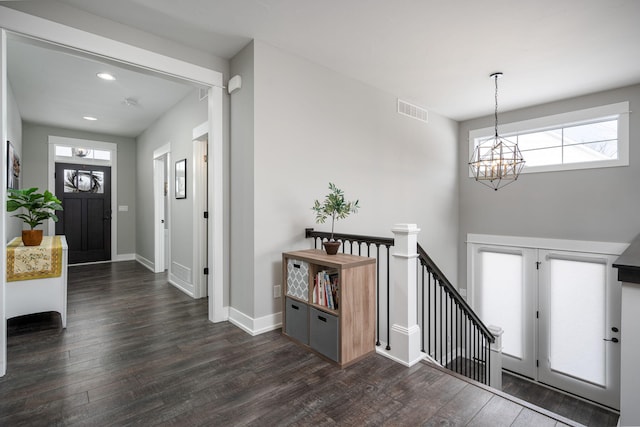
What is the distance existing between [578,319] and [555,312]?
28 cm

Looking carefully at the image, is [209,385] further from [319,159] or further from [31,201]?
[31,201]

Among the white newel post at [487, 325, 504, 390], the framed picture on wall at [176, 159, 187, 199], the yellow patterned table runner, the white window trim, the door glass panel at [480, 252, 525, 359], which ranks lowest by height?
the white newel post at [487, 325, 504, 390]

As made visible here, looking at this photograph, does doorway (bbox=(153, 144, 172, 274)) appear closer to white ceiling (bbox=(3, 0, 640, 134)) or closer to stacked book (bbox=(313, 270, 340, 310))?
white ceiling (bbox=(3, 0, 640, 134))

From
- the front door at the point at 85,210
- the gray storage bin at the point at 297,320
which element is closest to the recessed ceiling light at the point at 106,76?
the gray storage bin at the point at 297,320

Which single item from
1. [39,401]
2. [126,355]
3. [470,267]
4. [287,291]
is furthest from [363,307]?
[470,267]

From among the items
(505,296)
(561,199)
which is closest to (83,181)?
(505,296)

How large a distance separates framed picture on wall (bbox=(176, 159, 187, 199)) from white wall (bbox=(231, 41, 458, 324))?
1.54 m

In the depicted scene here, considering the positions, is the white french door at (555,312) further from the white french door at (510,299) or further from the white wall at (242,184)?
the white wall at (242,184)

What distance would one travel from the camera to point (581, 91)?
429 centimetres

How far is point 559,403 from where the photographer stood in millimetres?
4387

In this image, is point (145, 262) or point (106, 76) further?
point (145, 262)

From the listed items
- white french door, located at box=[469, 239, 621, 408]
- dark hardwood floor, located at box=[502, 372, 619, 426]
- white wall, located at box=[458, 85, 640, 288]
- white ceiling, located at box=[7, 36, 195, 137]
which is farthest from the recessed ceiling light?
dark hardwood floor, located at box=[502, 372, 619, 426]

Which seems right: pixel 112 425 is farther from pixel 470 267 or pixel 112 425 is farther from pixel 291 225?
pixel 470 267

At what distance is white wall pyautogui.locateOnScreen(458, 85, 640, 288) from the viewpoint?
413 centimetres
